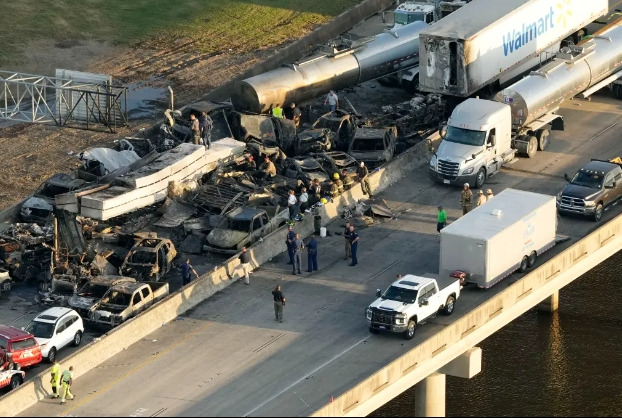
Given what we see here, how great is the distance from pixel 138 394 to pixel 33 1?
47875 millimetres

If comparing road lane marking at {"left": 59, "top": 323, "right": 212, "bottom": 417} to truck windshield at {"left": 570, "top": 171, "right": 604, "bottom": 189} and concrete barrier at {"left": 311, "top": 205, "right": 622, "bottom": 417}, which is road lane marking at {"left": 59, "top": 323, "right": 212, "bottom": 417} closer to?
concrete barrier at {"left": 311, "top": 205, "right": 622, "bottom": 417}

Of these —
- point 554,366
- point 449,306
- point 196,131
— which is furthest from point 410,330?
point 196,131

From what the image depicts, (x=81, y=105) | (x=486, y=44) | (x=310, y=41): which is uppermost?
(x=486, y=44)

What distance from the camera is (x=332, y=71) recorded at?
7994 cm

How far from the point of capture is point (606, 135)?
75.6 meters

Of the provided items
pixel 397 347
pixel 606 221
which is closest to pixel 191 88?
pixel 606 221

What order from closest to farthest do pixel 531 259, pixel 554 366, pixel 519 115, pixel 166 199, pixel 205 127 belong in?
pixel 531 259
pixel 554 366
pixel 166 199
pixel 519 115
pixel 205 127

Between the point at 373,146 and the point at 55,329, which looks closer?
the point at 55,329

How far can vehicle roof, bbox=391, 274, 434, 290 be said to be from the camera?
57906 millimetres

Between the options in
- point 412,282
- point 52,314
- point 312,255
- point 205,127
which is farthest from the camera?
point 205,127

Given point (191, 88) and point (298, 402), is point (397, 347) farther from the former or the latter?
point (191, 88)

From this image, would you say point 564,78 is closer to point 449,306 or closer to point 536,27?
point 536,27

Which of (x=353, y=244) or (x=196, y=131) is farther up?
(x=196, y=131)

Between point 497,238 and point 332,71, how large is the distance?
70.9 ft
